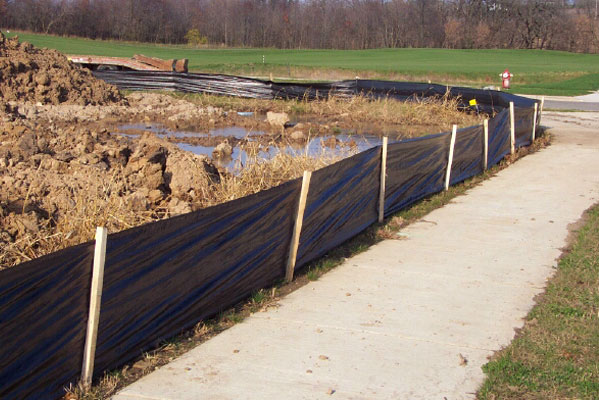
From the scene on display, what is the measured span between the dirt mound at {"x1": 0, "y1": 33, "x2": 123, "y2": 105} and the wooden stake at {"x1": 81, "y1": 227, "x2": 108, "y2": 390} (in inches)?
755

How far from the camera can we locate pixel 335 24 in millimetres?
104500

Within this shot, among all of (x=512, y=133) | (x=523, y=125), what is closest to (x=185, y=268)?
(x=512, y=133)

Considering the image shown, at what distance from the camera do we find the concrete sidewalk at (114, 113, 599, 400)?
5.36 meters

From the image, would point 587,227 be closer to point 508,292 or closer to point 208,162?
point 508,292

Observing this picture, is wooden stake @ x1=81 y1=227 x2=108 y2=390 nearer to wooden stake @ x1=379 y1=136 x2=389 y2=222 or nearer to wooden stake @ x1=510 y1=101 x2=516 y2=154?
wooden stake @ x1=379 y1=136 x2=389 y2=222

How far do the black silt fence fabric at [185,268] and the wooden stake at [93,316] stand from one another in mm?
103

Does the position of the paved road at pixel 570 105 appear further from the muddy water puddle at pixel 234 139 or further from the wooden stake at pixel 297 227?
the wooden stake at pixel 297 227

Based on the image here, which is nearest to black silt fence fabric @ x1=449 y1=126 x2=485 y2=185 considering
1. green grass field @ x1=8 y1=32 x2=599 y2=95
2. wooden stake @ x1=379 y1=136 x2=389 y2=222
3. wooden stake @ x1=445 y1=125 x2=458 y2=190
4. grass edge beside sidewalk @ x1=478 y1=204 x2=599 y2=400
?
wooden stake @ x1=445 y1=125 x2=458 y2=190

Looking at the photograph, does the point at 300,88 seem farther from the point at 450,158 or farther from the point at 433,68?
the point at 433,68

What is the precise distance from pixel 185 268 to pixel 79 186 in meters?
3.72

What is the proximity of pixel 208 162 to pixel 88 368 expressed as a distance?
6.23 meters

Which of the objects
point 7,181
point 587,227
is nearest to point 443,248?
point 587,227

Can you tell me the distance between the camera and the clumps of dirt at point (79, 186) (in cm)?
761

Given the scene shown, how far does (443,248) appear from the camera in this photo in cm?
929
